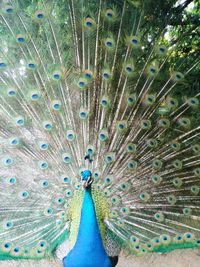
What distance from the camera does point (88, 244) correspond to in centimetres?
326

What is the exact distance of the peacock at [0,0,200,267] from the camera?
3262 millimetres

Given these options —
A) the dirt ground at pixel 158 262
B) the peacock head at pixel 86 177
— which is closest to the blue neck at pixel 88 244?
the peacock head at pixel 86 177

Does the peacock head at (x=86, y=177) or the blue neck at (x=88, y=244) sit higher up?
the peacock head at (x=86, y=177)

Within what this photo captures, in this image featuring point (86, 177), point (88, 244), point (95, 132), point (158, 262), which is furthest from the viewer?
point (158, 262)

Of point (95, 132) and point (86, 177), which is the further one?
point (95, 132)

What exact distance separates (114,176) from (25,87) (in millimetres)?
998

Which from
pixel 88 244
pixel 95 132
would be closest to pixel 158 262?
pixel 88 244

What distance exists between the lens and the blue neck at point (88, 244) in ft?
10.7

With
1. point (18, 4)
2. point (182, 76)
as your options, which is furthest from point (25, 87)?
point (182, 76)

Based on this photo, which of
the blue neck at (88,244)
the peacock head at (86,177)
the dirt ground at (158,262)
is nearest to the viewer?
the peacock head at (86,177)

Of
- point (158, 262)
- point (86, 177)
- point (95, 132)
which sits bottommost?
point (158, 262)

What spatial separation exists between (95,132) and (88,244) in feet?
2.84

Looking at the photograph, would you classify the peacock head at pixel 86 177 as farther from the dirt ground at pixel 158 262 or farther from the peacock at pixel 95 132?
the dirt ground at pixel 158 262

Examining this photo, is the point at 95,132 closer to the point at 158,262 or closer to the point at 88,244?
the point at 88,244
